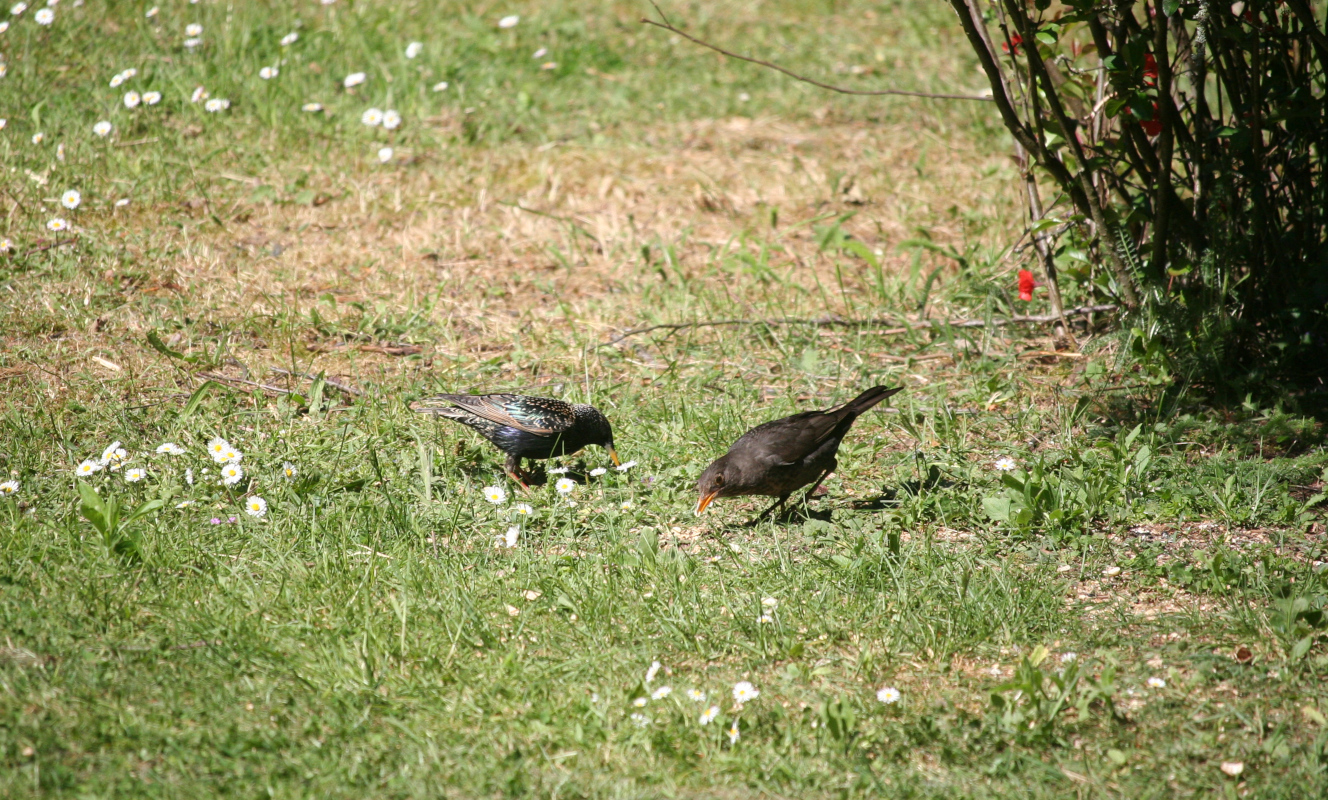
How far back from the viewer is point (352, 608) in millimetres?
3838

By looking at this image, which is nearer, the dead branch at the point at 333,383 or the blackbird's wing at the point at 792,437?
the blackbird's wing at the point at 792,437

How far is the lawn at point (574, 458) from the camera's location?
3312 millimetres

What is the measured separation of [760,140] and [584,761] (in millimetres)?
6123

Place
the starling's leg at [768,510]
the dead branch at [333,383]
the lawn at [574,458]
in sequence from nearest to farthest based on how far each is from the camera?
the lawn at [574,458] → the starling's leg at [768,510] → the dead branch at [333,383]

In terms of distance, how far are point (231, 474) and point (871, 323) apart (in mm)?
3580

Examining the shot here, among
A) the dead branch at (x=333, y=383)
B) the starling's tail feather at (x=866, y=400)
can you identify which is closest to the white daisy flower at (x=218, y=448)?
the dead branch at (x=333, y=383)

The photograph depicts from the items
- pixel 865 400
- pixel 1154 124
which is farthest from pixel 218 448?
pixel 1154 124

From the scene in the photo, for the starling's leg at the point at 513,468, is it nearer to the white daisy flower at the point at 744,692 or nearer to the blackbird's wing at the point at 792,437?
the blackbird's wing at the point at 792,437

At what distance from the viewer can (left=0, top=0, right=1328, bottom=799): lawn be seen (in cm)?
331

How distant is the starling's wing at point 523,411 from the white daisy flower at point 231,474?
3.25ft

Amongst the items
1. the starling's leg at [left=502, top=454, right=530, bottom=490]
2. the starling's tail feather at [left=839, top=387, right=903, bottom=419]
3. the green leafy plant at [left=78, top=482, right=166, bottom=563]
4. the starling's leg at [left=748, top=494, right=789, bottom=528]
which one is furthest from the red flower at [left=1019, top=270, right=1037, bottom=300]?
the green leafy plant at [left=78, top=482, right=166, bottom=563]

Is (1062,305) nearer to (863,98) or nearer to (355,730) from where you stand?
(863,98)

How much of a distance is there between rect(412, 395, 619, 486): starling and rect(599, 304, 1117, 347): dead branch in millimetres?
1117

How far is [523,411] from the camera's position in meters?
4.99
